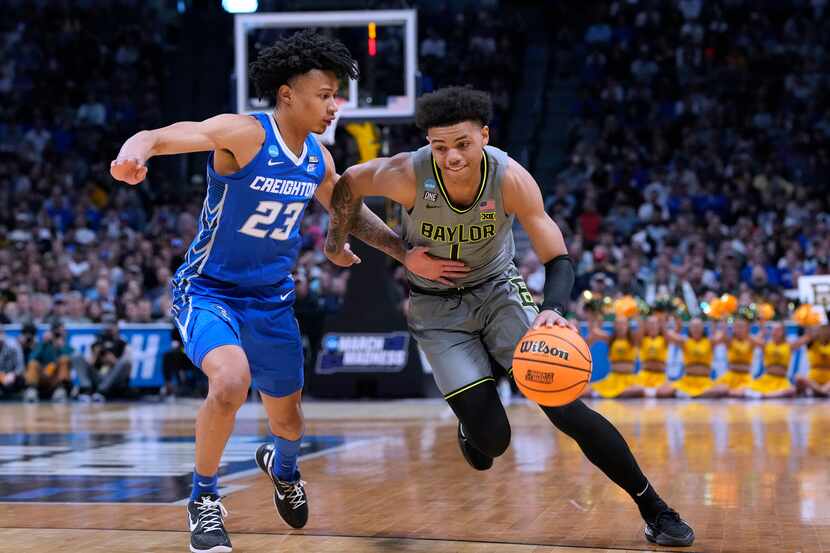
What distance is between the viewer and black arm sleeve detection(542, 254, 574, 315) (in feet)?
15.3

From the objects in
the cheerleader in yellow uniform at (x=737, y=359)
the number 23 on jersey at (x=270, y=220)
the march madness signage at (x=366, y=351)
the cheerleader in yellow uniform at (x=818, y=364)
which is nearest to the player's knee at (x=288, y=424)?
the number 23 on jersey at (x=270, y=220)

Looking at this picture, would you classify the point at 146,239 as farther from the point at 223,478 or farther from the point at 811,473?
the point at 811,473

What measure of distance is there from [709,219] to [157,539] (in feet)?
44.7

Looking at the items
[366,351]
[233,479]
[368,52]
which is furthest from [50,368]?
[233,479]

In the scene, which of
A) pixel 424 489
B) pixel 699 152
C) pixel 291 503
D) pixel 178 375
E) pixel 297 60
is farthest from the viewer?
pixel 699 152

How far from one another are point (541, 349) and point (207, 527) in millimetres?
1471

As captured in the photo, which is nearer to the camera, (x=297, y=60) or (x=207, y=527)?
(x=207, y=527)

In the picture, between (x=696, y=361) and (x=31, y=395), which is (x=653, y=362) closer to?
(x=696, y=361)

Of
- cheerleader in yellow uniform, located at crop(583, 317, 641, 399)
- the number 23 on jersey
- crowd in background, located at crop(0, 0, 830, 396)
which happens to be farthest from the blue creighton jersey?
cheerleader in yellow uniform, located at crop(583, 317, 641, 399)

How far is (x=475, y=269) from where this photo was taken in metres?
5.12

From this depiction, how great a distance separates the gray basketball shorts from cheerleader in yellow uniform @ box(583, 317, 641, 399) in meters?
9.23

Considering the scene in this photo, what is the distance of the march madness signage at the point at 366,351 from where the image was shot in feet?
44.8

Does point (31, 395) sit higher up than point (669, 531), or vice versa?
point (669, 531)

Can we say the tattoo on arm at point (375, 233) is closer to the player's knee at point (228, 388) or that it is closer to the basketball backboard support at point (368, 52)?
the player's knee at point (228, 388)
